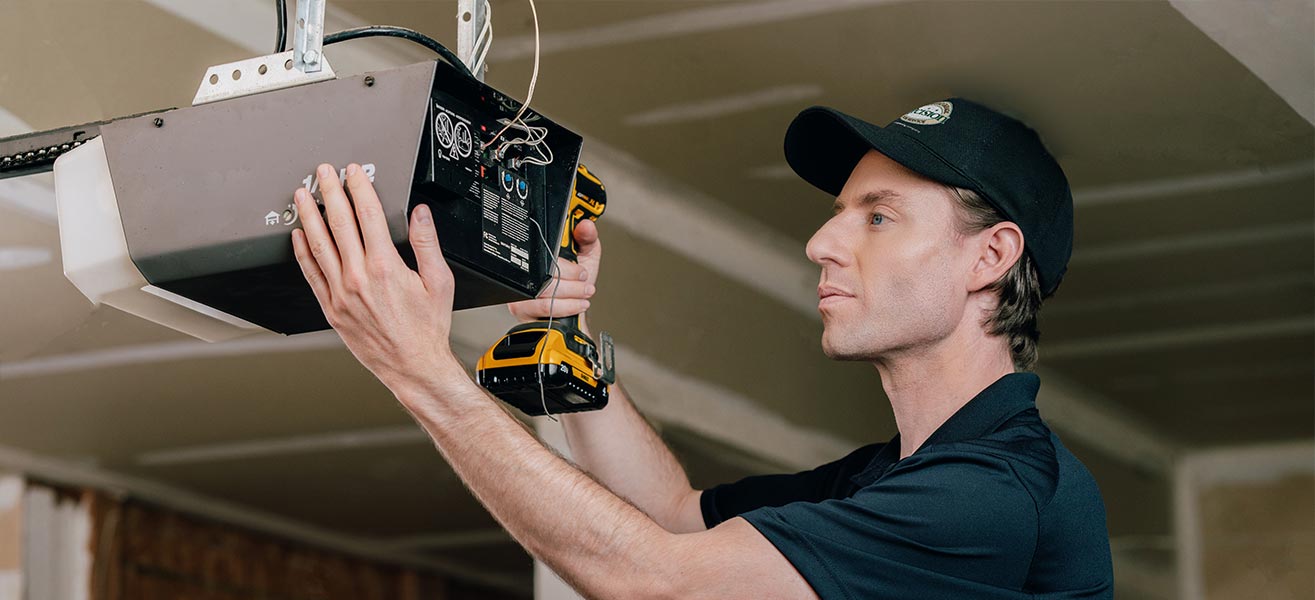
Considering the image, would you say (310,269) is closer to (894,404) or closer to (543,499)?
(543,499)

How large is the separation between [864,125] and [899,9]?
721mm

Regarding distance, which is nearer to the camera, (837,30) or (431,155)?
(431,155)

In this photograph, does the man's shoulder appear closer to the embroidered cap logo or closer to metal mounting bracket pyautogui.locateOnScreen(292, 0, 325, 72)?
the embroidered cap logo

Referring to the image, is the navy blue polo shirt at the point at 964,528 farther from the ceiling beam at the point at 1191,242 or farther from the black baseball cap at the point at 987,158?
the ceiling beam at the point at 1191,242

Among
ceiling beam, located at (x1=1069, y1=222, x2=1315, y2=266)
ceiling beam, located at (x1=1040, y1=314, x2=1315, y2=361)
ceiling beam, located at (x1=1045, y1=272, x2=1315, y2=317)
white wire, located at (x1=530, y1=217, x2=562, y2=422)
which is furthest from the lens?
ceiling beam, located at (x1=1040, y1=314, x2=1315, y2=361)

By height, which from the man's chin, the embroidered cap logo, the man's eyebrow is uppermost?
the embroidered cap logo

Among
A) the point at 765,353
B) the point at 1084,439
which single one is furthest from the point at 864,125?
the point at 1084,439

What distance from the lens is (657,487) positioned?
2.28 m

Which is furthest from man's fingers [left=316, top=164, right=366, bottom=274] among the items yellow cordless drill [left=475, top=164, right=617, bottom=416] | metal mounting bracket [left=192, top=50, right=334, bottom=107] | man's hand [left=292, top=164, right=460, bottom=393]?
yellow cordless drill [left=475, top=164, right=617, bottom=416]

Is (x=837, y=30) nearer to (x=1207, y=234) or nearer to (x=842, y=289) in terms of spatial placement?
(x=842, y=289)

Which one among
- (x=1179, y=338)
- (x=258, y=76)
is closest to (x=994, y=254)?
(x=258, y=76)

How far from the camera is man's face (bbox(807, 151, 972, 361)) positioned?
1.99m

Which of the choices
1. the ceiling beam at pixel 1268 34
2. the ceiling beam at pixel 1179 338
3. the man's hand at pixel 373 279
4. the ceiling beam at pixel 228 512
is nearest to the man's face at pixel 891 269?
the man's hand at pixel 373 279

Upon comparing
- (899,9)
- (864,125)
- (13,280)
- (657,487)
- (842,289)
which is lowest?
(657,487)
